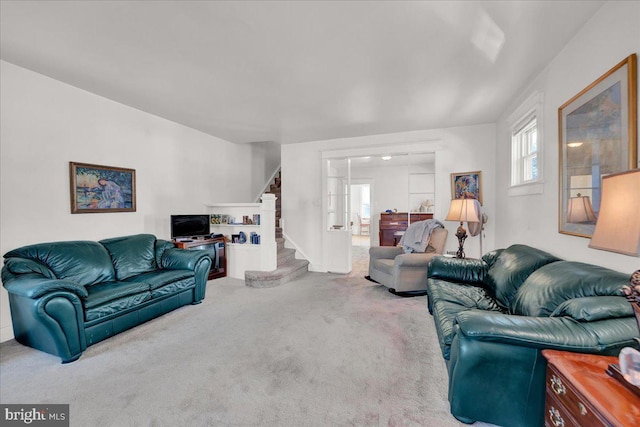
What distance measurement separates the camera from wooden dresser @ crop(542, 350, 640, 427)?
89cm

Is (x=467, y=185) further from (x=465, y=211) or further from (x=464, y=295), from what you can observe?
(x=464, y=295)

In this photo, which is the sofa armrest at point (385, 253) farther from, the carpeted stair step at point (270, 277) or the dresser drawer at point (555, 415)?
the dresser drawer at point (555, 415)

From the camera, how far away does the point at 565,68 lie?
217 centimetres

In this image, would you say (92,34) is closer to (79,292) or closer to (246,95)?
(246,95)

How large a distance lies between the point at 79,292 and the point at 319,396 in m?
2.21

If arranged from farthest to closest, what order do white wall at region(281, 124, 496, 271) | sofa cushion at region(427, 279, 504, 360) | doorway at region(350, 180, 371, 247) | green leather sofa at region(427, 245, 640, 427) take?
doorway at region(350, 180, 371, 247) < white wall at region(281, 124, 496, 271) < sofa cushion at region(427, 279, 504, 360) < green leather sofa at region(427, 245, 640, 427)

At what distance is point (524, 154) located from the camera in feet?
10.6

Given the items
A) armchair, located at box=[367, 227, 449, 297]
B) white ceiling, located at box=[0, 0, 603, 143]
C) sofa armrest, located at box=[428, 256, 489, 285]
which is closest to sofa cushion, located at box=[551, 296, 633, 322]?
sofa armrest, located at box=[428, 256, 489, 285]

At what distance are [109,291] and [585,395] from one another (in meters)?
3.41

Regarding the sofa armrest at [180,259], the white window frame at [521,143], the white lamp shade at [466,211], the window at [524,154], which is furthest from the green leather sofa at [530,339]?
the sofa armrest at [180,259]

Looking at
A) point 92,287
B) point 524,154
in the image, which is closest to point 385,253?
point 524,154

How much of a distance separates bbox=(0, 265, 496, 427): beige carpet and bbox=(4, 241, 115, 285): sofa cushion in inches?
27.7

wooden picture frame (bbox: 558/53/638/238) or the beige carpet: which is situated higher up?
wooden picture frame (bbox: 558/53/638/238)

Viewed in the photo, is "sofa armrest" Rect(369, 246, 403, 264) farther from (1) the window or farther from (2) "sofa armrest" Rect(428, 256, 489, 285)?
(1) the window
